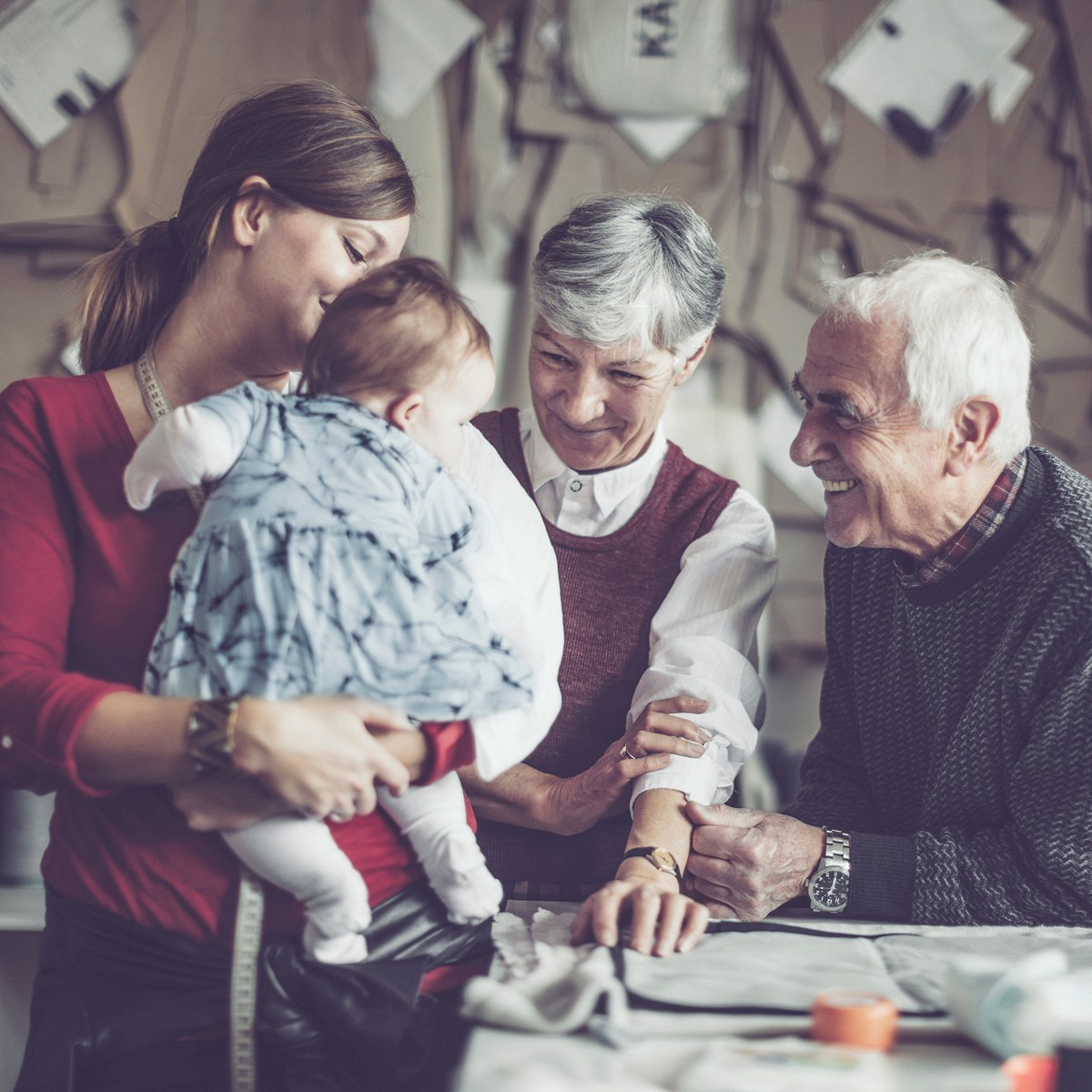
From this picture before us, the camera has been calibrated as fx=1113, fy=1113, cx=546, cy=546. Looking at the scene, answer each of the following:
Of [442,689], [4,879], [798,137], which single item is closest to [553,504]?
[442,689]

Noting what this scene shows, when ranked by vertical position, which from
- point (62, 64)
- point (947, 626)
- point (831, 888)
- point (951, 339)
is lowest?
point (831, 888)

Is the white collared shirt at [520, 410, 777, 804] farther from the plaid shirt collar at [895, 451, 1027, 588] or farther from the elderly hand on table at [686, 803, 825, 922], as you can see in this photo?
the plaid shirt collar at [895, 451, 1027, 588]

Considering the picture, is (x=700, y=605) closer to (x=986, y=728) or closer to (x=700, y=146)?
(x=986, y=728)

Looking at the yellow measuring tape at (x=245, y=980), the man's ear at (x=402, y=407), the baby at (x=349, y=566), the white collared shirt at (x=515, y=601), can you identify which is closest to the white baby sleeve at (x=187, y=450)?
the baby at (x=349, y=566)

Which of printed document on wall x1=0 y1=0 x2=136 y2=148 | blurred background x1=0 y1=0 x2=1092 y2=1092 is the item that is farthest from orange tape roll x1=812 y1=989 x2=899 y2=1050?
printed document on wall x1=0 y1=0 x2=136 y2=148

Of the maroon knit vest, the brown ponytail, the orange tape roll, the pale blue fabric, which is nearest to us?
the orange tape roll

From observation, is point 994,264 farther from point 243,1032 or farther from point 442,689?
point 243,1032

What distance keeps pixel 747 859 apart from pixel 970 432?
26.9 inches

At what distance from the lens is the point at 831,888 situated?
1540 millimetres

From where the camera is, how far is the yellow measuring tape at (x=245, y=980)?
1.10 metres

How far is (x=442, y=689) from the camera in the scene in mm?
1129

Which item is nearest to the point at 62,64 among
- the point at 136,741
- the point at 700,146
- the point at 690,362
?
the point at 700,146

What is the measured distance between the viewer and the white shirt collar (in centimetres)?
174

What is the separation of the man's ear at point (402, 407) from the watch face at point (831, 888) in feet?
2.82
